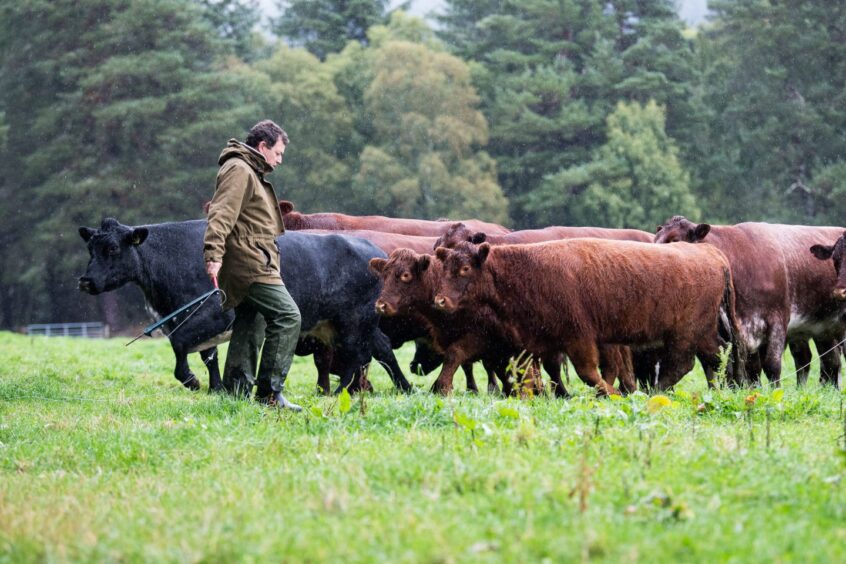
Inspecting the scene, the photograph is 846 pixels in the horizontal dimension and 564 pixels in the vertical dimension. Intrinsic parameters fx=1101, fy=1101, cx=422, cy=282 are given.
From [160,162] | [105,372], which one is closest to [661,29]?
[160,162]

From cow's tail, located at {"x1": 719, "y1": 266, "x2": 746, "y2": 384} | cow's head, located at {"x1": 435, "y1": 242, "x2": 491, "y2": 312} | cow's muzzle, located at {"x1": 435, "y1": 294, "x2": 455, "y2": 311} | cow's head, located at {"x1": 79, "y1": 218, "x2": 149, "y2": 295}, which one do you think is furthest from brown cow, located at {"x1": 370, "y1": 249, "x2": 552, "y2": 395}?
cow's head, located at {"x1": 79, "y1": 218, "x2": 149, "y2": 295}

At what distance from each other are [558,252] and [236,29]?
46311mm

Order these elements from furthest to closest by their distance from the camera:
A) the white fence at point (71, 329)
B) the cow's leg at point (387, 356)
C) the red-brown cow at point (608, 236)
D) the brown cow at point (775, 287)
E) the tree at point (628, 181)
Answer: the tree at point (628, 181) → the white fence at point (71, 329) → the brown cow at point (775, 287) → the cow's leg at point (387, 356) → the red-brown cow at point (608, 236)

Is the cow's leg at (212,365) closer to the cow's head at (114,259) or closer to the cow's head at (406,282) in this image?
the cow's head at (114,259)

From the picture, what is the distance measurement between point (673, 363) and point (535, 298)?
1552 millimetres

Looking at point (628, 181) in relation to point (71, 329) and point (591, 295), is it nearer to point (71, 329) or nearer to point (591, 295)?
point (71, 329)

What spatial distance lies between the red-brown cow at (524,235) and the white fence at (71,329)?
93.5 feet

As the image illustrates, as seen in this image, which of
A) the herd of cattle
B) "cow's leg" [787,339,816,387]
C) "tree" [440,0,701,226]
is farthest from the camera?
"tree" [440,0,701,226]

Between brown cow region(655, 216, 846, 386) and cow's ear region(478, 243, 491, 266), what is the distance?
3.17 m

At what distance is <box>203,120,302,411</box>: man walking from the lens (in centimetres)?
831

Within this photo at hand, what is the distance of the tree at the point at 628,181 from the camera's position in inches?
1686

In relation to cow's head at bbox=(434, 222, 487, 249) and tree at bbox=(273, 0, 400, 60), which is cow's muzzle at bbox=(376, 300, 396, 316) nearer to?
cow's head at bbox=(434, 222, 487, 249)

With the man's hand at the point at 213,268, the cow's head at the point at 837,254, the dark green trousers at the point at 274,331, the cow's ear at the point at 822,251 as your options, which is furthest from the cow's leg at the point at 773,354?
the man's hand at the point at 213,268

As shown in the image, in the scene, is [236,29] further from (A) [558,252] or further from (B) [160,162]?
(A) [558,252]
